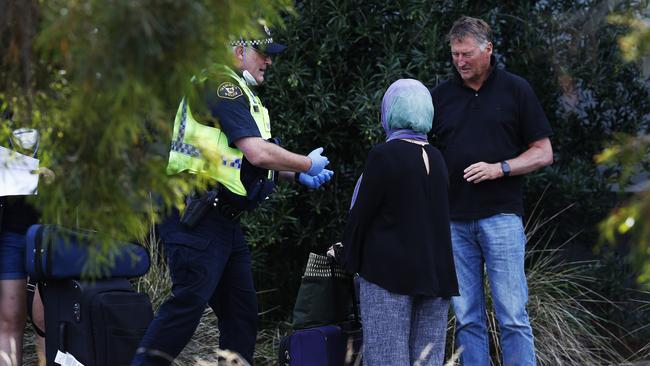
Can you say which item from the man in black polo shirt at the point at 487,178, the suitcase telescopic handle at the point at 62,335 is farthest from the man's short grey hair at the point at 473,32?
the suitcase telescopic handle at the point at 62,335

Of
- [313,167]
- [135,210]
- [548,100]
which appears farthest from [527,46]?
[135,210]

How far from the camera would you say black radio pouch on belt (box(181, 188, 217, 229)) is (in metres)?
4.73

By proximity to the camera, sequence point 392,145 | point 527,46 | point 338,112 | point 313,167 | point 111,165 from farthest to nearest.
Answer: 1. point 527,46
2. point 338,112
3. point 313,167
4. point 392,145
5. point 111,165

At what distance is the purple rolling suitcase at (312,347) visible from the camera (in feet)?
15.5

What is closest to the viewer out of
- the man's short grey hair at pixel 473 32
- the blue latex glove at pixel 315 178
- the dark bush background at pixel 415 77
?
the blue latex glove at pixel 315 178

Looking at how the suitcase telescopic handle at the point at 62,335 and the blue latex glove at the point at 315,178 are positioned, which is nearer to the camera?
the suitcase telescopic handle at the point at 62,335

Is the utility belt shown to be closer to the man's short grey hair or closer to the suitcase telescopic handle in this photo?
the suitcase telescopic handle

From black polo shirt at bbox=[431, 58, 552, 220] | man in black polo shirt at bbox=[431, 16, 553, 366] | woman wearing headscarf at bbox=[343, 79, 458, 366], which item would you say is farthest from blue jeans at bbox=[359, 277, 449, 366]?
black polo shirt at bbox=[431, 58, 552, 220]

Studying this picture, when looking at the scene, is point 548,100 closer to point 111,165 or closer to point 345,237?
point 345,237

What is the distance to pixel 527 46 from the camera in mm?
7133

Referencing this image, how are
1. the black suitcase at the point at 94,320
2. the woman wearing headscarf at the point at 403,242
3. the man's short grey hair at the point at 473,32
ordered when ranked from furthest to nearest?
1. the man's short grey hair at the point at 473,32
2. the black suitcase at the point at 94,320
3. the woman wearing headscarf at the point at 403,242

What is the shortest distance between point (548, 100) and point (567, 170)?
21.4 inches

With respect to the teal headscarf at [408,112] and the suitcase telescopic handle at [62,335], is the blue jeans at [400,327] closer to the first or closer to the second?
the teal headscarf at [408,112]

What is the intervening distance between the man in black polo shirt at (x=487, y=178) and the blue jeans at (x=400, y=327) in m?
0.74
